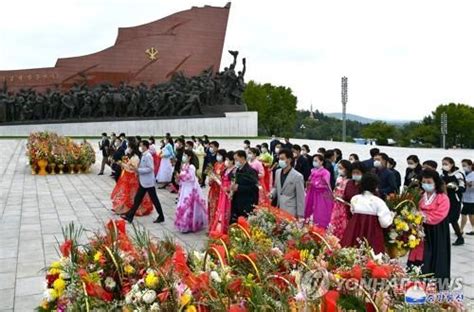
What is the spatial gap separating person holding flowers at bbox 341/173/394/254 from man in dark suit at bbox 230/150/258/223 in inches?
70.7

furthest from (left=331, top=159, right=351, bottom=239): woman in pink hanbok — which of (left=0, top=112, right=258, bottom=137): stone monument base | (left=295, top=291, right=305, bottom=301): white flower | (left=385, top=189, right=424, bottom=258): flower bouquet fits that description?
(left=0, top=112, right=258, bottom=137): stone monument base

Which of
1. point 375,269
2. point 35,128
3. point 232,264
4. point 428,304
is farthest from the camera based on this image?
point 35,128

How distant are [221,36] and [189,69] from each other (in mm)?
3110

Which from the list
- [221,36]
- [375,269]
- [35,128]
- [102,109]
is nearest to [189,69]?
[221,36]

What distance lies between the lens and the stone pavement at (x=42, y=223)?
14.9 ft

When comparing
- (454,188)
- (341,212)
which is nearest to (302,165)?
(454,188)

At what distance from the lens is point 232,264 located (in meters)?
2.53

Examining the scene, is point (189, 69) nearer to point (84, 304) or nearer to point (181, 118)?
point (181, 118)

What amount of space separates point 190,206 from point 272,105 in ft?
146

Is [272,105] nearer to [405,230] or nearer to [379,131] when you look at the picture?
[379,131]

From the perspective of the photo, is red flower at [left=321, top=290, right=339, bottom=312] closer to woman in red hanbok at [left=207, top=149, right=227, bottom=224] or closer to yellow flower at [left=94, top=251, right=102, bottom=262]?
yellow flower at [left=94, top=251, right=102, bottom=262]

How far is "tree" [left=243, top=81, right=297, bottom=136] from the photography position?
162 feet

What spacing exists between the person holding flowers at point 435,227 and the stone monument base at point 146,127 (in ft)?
75.1

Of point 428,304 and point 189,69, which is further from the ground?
point 189,69
